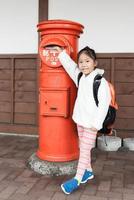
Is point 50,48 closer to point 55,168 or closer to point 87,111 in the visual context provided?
point 87,111

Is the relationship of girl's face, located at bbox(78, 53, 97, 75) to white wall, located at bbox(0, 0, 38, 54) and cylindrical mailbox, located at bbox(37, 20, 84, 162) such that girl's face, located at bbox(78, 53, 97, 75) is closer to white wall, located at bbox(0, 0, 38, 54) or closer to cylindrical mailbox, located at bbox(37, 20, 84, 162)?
cylindrical mailbox, located at bbox(37, 20, 84, 162)

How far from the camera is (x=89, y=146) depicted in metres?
3.44

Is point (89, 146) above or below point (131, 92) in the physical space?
below

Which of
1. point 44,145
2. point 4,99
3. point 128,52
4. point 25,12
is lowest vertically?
point 44,145

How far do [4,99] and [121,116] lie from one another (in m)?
2.24

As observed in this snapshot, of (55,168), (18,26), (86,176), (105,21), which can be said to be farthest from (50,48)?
(18,26)

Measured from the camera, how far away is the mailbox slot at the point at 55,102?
153 inches

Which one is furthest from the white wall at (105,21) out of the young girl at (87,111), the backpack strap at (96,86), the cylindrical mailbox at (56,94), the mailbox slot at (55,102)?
the backpack strap at (96,86)

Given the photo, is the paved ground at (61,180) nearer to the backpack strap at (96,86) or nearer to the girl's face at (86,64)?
the backpack strap at (96,86)

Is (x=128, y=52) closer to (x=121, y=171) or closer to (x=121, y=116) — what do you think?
(x=121, y=116)

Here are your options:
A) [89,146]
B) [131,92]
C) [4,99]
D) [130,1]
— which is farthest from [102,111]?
[4,99]

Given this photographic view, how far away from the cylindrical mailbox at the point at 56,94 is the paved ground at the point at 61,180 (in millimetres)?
381

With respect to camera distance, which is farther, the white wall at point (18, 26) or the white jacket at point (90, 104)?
the white wall at point (18, 26)

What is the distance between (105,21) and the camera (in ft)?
18.1
